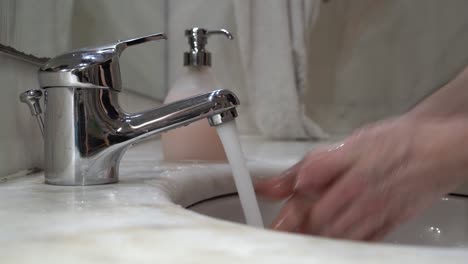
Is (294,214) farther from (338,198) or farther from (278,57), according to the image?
(278,57)

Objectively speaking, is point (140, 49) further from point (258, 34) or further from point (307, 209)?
point (307, 209)

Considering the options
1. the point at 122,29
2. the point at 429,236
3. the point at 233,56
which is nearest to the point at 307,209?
the point at 429,236

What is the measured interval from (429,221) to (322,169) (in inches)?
12.2

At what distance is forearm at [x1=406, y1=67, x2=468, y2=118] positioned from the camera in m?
0.42

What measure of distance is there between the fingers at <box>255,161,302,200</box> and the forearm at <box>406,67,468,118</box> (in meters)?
0.10

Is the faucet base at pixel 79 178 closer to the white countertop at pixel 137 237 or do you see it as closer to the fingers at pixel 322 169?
the white countertop at pixel 137 237

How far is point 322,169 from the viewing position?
37 cm

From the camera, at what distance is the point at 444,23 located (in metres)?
1.26

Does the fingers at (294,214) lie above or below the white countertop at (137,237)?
below

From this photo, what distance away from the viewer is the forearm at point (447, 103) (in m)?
0.42

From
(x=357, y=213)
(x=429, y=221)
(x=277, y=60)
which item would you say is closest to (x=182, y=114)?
(x=357, y=213)

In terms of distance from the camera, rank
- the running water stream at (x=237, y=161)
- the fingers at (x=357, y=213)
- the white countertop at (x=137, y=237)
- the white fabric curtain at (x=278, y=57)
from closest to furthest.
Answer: the white countertop at (x=137, y=237)
the fingers at (x=357, y=213)
the running water stream at (x=237, y=161)
the white fabric curtain at (x=278, y=57)

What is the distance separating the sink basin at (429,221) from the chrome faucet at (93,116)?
166 mm

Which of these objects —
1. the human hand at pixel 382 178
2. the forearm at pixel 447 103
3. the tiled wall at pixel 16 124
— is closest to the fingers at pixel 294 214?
the human hand at pixel 382 178
